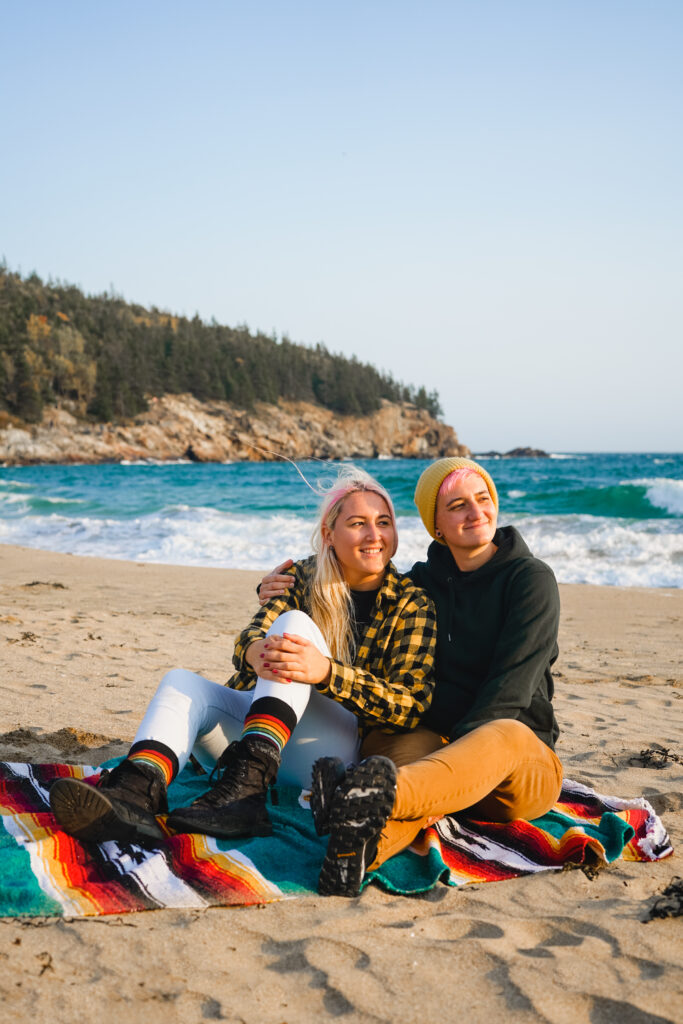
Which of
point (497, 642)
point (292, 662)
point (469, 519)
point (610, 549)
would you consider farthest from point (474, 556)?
point (610, 549)

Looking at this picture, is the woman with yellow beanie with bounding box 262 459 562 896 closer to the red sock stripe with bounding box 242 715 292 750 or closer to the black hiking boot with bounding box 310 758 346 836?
the black hiking boot with bounding box 310 758 346 836

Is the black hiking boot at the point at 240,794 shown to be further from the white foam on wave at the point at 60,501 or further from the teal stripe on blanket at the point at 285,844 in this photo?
the white foam on wave at the point at 60,501

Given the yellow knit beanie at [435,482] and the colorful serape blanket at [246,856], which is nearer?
the colorful serape blanket at [246,856]

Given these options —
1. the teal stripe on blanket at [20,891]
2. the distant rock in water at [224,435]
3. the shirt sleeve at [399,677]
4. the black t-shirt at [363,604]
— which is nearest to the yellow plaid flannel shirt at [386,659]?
the shirt sleeve at [399,677]

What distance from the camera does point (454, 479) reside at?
335 centimetres

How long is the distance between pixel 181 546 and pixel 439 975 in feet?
46.5

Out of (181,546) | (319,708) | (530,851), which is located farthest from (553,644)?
(181,546)

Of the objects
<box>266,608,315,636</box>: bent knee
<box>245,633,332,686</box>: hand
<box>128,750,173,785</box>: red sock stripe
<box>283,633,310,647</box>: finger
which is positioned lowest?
<box>128,750,173,785</box>: red sock stripe

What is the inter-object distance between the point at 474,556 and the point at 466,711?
665 millimetres

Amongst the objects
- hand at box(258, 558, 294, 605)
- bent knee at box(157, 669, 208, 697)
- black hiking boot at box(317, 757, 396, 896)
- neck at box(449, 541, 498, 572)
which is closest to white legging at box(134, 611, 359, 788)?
bent knee at box(157, 669, 208, 697)

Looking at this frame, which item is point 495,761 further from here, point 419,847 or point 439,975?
point 439,975

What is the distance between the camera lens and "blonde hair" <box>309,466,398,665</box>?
3.34m

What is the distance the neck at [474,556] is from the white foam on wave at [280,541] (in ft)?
31.5

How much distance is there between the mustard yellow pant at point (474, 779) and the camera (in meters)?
2.59
